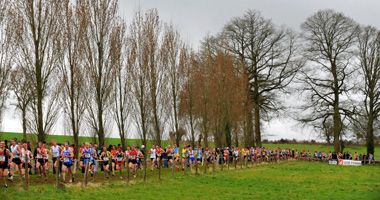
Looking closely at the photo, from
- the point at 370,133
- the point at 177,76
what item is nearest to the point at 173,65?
the point at 177,76

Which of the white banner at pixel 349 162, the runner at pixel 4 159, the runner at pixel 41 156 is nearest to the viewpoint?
the runner at pixel 4 159

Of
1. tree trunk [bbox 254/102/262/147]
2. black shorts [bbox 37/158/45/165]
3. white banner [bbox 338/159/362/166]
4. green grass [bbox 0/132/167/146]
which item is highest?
tree trunk [bbox 254/102/262/147]

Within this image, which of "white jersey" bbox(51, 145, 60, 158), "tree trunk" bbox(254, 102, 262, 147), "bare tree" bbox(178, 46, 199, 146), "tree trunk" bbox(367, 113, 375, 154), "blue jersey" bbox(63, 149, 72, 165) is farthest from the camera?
"tree trunk" bbox(254, 102, 262, 147)

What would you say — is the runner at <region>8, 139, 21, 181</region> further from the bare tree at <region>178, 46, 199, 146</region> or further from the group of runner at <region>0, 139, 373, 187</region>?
the bare tree at <region>178, 46, 199, 146</region>

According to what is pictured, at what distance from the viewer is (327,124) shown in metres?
59.2

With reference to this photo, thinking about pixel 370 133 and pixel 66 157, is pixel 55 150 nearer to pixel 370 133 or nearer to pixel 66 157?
pixel 66 157

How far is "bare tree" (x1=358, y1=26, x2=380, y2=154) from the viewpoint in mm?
56781

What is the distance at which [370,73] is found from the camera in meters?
57.6

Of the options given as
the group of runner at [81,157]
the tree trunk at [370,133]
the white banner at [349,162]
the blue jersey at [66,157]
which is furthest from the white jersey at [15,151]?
the tree trunk at [370,133]

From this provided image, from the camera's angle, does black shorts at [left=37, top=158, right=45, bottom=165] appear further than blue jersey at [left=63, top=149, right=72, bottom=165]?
Yes

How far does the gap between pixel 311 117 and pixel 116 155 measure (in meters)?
34.4

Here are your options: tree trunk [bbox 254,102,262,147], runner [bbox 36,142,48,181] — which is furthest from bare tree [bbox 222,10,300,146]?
runner [bbox 36,142,48,181]

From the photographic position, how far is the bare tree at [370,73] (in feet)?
186

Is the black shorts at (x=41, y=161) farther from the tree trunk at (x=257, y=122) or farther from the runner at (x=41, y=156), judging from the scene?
the tree trunk at (x=257, y=122)
